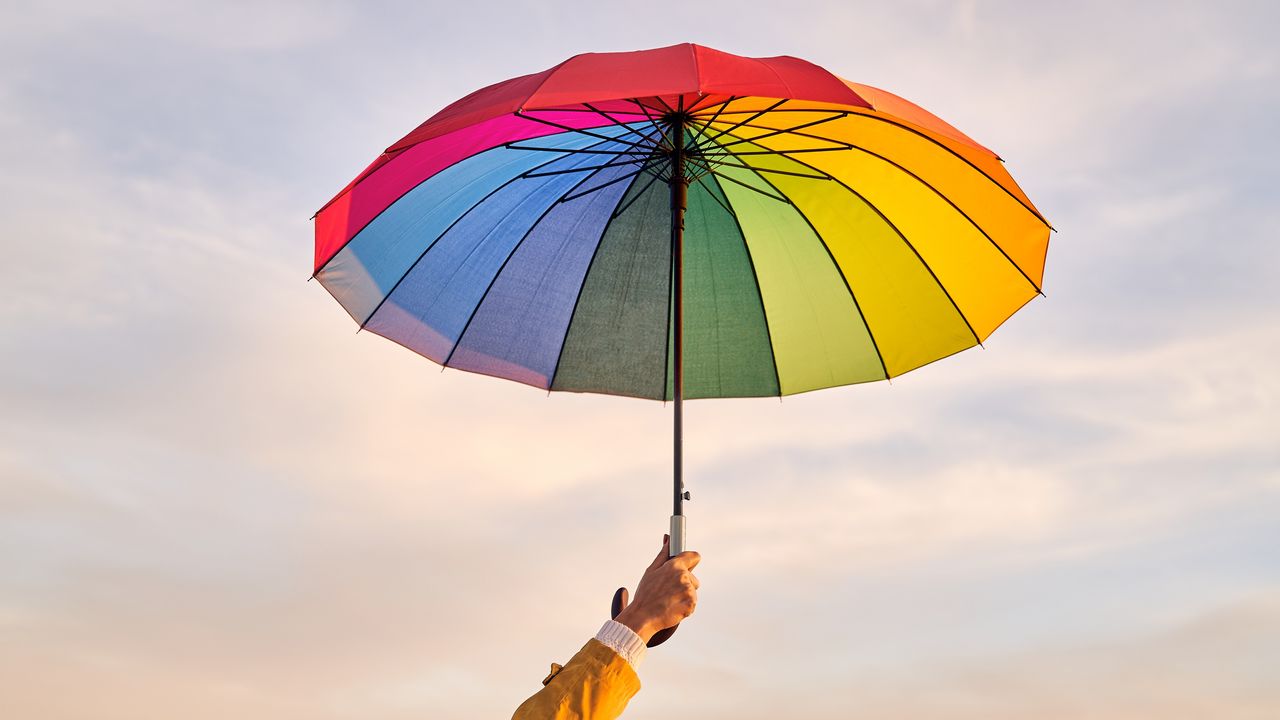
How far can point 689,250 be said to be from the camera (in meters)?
4.97

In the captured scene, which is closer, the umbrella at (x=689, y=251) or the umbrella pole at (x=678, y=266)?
the umbrella pole at (x=678, y=266)

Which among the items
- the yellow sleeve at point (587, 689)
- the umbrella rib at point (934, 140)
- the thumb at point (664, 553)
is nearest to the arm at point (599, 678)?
the yellow sleeve at point (587, 689)

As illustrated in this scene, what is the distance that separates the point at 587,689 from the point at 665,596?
1.51ft

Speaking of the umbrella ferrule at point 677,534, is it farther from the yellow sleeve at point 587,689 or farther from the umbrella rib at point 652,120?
the umbrella rib at point 652,120

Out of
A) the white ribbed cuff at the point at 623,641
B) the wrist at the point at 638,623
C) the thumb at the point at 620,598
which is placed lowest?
the white ribbed cuff at the point at 623,641

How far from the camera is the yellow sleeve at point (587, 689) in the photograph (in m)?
2.24

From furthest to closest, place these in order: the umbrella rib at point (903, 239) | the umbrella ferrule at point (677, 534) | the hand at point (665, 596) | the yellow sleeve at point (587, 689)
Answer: the umbrella rib at point (903, 239), the umbrella ferrule at point (677, 534), the hand at point (665, 596), the yellow sleeve at point (587, 689)

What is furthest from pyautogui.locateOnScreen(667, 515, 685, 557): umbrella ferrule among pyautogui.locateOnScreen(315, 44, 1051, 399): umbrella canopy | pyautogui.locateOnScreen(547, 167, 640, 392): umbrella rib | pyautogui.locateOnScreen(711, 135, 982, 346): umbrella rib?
pyautogui.locateOnScreen(711, 135, 982, 346): umbrella rib

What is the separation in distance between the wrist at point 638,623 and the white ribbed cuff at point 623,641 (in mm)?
49

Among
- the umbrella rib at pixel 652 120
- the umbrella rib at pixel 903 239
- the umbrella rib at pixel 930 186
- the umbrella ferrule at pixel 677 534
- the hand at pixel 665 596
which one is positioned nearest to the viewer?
the hand at pixel 665 596

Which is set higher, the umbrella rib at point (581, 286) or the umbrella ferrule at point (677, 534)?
the umbrella rib at point (581, 286)

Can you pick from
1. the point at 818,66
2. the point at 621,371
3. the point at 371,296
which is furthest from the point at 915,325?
the point at 371,296

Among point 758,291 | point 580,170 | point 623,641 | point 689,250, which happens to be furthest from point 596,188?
point 623,641

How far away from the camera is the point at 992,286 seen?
15.8 feet
